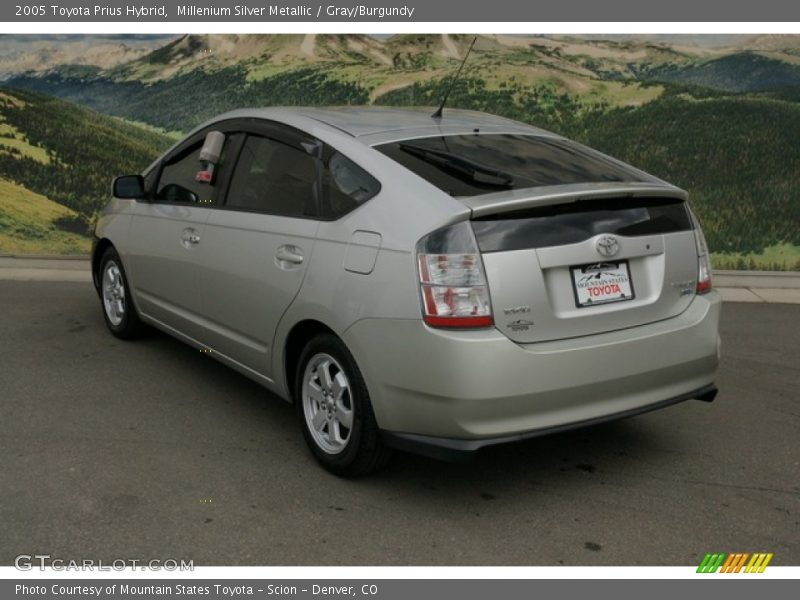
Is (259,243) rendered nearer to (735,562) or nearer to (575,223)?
(575,223)

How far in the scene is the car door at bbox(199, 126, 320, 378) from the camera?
14.2 feet

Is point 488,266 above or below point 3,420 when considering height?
above

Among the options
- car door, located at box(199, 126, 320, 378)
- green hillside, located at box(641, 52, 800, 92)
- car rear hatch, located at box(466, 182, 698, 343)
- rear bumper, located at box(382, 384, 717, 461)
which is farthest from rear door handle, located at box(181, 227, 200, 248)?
green hillside, located at box(641, 52, 800, 92)

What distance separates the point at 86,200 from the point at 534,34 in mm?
5696

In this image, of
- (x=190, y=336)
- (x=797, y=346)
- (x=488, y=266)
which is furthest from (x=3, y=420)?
(x=797, y=346)

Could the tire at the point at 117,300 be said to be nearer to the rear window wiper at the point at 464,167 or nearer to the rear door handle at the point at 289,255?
the rear door handle at the point at 289,255

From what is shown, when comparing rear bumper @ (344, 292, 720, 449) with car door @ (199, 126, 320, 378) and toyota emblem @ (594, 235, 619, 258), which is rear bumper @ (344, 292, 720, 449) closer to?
toyota emblem @ (594, 235, 619, 258)

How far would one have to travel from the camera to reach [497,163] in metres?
4.14

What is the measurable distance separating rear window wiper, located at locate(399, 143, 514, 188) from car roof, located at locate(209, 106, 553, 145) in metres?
0.20

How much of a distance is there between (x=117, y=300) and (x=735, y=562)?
446 cm

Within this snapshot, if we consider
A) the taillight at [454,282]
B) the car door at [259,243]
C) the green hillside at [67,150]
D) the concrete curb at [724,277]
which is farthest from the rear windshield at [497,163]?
the green hillside at [67,150]

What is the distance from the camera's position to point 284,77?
38.8ft

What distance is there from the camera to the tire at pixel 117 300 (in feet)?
20.3

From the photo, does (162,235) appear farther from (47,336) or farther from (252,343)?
(47,336)
